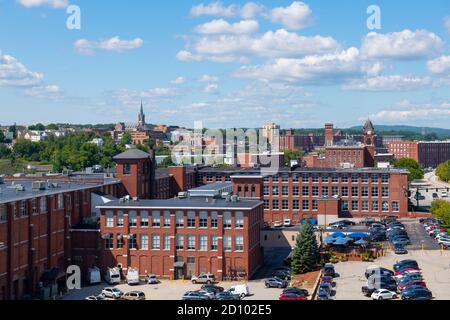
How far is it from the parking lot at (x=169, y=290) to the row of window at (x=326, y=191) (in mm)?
32398

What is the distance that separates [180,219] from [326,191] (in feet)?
109

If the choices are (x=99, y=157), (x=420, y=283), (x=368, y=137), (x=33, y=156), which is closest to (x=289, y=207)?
(x=420, y=283)

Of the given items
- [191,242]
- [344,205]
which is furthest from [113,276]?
[344,205]

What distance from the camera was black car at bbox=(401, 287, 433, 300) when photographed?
119ft

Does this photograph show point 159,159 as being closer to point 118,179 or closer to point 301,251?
point 118,179

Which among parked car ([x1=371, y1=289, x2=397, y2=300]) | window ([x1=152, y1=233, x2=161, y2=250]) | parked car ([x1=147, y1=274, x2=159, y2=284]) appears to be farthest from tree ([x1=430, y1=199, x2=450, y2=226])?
parked car ([x1=147, y1=274, x2=159, y2=284])

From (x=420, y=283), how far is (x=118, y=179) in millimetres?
32708

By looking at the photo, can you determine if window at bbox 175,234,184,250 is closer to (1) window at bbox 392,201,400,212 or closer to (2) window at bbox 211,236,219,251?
(2) window at bbox 211,236,219,251

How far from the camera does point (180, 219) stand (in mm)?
47688

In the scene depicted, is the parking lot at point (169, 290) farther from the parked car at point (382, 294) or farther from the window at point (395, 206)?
the window at point (395, 206)

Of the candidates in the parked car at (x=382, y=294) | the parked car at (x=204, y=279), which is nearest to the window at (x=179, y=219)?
the parked car at (x=204, y=279)

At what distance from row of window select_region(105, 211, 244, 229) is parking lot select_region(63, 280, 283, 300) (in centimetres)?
423

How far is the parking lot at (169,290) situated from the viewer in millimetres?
41250
